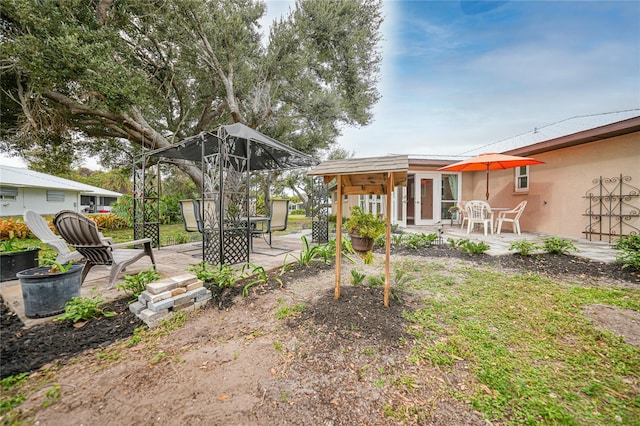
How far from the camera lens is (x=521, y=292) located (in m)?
3.00

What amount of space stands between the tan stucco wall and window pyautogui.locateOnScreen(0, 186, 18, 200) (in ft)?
77.6

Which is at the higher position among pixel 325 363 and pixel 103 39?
pixel 103 39

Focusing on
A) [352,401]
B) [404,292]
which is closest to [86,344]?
[352,401]

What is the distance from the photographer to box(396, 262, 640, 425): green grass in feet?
4.44

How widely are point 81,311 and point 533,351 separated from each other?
3.70 metres

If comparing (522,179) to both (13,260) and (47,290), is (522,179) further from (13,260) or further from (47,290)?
(13,260)

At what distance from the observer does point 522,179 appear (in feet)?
26.0

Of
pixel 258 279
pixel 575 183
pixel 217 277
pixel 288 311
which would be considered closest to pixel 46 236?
pixel 217 277

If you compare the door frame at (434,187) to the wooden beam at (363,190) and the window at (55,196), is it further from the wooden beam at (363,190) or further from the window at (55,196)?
the window at (55,196)

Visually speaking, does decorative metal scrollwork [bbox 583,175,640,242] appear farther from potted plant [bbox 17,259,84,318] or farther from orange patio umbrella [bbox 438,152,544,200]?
potted plant [bbox 17,259,84,318]

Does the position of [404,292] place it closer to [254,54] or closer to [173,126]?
[254,54]

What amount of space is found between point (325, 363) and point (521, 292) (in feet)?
9.03

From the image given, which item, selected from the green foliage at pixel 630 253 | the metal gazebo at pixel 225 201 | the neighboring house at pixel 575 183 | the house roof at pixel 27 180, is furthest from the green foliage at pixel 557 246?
the house roof at pixel 27 180

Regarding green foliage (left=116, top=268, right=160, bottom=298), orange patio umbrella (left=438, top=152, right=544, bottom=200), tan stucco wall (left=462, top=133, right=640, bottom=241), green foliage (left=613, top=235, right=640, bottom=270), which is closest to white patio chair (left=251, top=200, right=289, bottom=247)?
green foliage (left=116, top=268, right=160, bottom=298)
